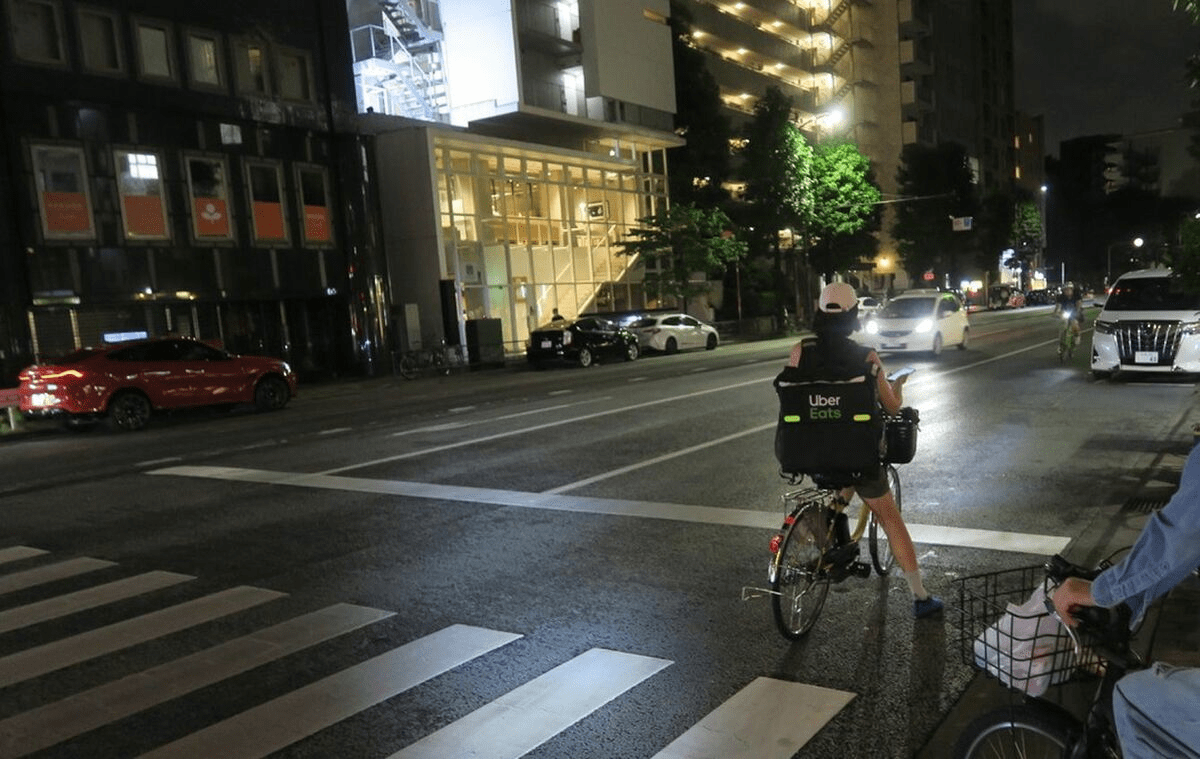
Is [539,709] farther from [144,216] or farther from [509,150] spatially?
[509,150]

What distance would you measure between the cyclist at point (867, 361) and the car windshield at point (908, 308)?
60.7 ft

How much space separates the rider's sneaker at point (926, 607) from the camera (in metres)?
4.93

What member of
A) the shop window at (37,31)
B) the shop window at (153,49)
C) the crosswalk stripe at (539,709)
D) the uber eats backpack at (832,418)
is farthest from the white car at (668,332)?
the crosswalk stripe at (539,709)

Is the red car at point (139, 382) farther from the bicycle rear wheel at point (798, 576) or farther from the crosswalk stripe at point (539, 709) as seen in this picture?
the bicycle rear wheel at point (798, 576)

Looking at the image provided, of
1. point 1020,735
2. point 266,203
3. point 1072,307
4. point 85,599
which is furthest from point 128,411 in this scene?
point 1072,307

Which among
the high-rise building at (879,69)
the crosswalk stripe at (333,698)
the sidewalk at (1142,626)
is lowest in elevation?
the sidewalk at (1142,626)

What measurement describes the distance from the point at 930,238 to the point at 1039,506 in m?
65.1

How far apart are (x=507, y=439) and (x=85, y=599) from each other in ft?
22.2

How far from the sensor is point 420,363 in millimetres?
28453

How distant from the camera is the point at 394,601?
18.7 ft

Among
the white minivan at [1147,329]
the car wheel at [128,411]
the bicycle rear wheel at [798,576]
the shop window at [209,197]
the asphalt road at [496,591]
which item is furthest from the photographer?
the shop window at [209,197]

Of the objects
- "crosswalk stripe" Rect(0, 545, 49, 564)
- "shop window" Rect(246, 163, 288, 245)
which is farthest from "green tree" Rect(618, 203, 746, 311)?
"crosswalk stripe" Rect(0, 545, 49, 564)

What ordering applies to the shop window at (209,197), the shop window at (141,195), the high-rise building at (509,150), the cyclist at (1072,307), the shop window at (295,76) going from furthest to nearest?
the high-rise building at (509,150) < the shop window at (295,76) < the shop window at (209,197) < the shop window at (141,195) < the cyclist at (1072,307)

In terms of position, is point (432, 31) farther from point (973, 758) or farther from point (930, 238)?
point (930, 238)
